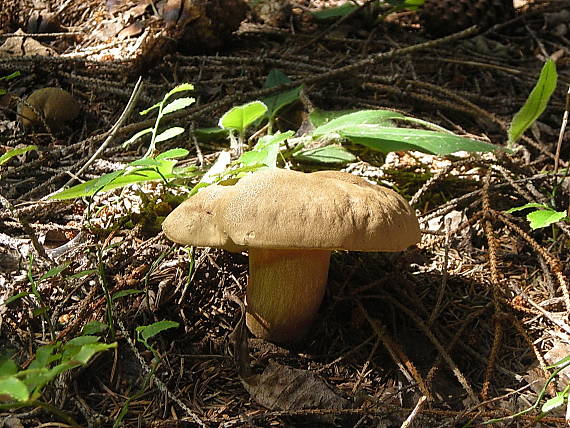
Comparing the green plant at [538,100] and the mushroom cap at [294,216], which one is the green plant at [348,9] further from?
the mushroom cap at [294,216]

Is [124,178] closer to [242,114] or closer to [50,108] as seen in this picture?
[242,114]

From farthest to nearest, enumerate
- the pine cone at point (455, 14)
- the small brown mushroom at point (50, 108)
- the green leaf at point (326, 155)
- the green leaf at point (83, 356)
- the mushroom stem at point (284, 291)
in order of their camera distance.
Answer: the pine cone at point (455, 14) < the small brown mushroom at point (50, 108) < the green leaf at point (326, 155) < the mushroom stem at point (284, 291) < the green leaf at point (83, 356)

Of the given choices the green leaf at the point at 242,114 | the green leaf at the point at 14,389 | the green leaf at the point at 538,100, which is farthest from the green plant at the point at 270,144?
the green leaf at the point at 14,389

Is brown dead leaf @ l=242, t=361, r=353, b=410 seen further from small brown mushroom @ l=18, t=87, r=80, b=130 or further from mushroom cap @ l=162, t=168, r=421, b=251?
small brown mushroom @ l=18, t=87, r=80, b=130

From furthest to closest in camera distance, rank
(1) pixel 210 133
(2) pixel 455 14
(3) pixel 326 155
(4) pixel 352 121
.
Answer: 1. (2) pixel 455 14
2. (1) pixel 210 133
3. (3) pixel 326 155
4. (4) pixel 352 121

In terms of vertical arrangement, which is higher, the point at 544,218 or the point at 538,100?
the point at 538,100

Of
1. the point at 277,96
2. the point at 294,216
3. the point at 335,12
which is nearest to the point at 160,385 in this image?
the point at 294,216

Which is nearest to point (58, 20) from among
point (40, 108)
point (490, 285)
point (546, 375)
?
point (40, 108)

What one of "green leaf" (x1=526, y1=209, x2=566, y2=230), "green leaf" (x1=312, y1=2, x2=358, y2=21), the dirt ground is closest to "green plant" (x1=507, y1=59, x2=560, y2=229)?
the dirt ground
